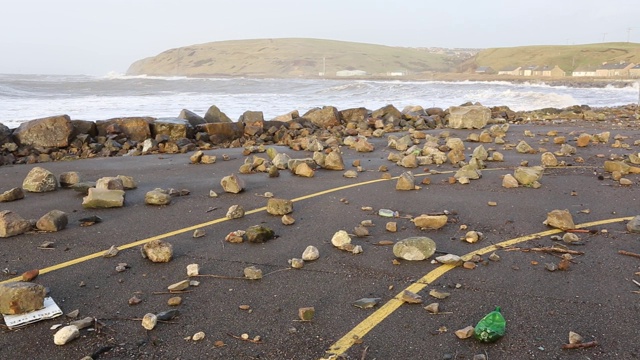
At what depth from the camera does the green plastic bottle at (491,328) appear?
3928 mm

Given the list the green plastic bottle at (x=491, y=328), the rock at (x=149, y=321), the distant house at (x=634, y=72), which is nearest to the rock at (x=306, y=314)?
the rock at (x=149, y=321)

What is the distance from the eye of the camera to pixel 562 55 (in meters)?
142

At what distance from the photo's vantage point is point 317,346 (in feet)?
12.9

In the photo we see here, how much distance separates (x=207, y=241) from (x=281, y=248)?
1004mm

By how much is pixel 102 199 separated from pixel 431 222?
513cm

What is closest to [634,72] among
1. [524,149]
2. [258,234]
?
[524,149]

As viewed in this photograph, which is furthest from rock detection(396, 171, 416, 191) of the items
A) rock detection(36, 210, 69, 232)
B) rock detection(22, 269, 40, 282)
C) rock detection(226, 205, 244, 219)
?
rock detection(22, 269, 40, 282)

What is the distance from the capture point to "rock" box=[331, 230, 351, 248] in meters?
6.03

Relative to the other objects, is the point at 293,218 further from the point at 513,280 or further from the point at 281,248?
the point at 513,280

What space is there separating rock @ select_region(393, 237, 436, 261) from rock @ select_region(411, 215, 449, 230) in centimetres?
102

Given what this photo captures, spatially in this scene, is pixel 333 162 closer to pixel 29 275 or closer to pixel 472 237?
pixel 472 237

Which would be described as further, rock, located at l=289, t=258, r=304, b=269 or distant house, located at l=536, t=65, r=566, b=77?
distant house, located at l=536, t=65, r=566, b=77

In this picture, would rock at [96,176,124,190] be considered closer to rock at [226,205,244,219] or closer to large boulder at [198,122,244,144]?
rock at [226,205,244,219]

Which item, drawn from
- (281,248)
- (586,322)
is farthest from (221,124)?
(586,322)
